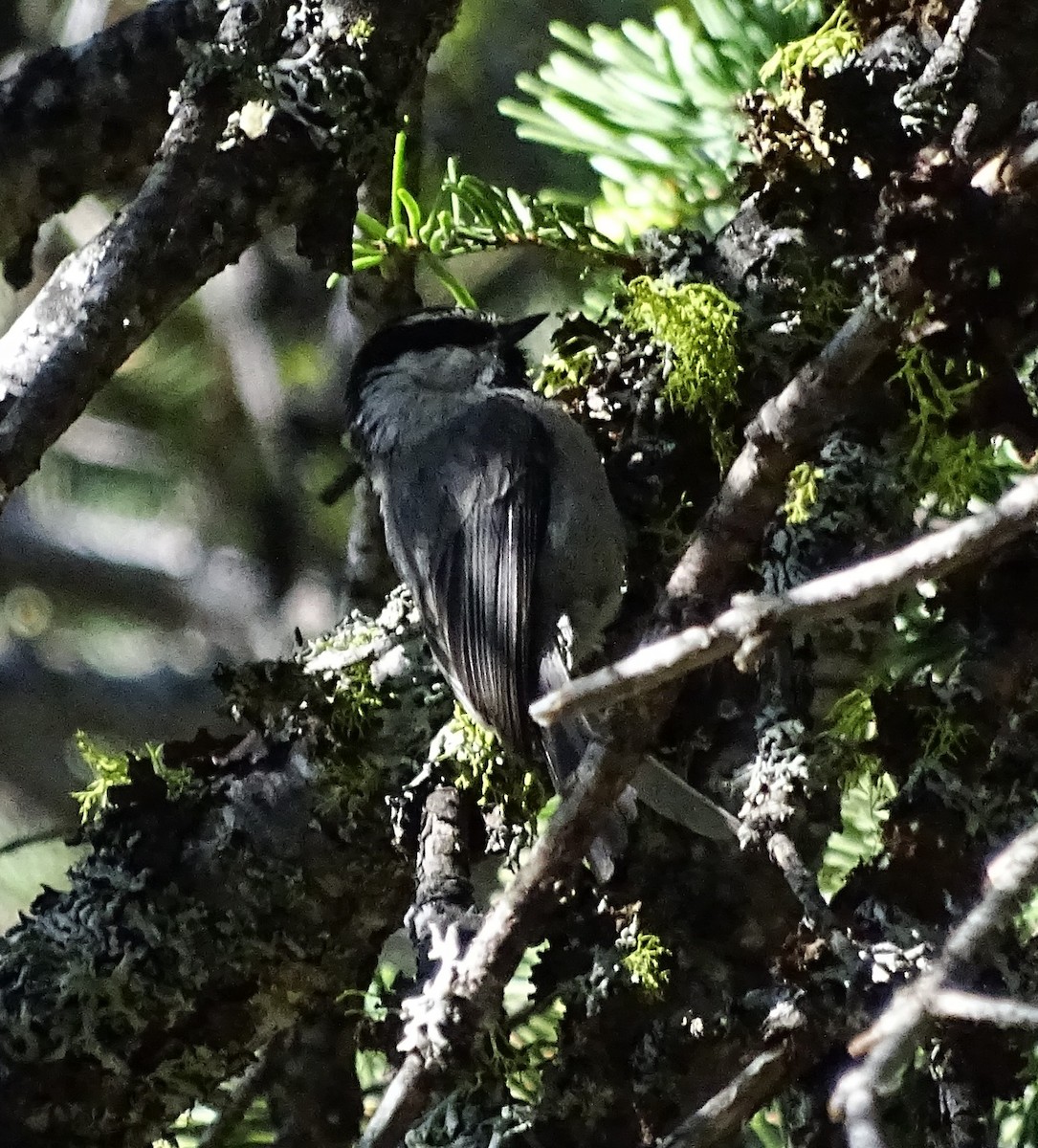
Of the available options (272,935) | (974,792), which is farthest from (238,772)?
(974,792)

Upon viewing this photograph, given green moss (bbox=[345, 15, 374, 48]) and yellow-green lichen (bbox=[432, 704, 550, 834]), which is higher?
green moss (bbox=[345, 15, 374, 48])

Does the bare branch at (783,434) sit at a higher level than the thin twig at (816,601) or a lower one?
higher

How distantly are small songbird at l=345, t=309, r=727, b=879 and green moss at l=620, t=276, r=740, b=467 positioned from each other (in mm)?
209

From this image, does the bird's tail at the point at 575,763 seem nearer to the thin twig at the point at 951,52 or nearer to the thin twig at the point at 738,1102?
the thin twig at the point at 738,1102

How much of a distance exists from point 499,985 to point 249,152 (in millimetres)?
926

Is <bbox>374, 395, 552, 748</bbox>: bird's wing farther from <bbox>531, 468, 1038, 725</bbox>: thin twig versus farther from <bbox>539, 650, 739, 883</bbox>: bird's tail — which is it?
<bbox>531, 468, 1038, 725</bbox>: thin twig

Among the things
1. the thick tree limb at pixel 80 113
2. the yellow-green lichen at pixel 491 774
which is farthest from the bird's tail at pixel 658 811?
the thick tree limb at pixel 80 113

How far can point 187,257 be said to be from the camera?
1528 mm

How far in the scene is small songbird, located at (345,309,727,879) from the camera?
193 centimetres

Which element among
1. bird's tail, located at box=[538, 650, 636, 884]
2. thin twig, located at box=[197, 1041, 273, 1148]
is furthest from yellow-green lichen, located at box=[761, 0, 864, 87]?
thin twig, located at box=[197, 1041, 273, 1148]

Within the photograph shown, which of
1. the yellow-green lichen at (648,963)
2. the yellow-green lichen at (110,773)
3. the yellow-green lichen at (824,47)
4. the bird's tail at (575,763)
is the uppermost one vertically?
the yellow-green lichen at (824,47)

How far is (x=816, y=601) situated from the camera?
80 cm

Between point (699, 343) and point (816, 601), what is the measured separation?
0.87 meters

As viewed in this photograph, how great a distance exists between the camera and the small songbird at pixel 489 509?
76.0 inches
